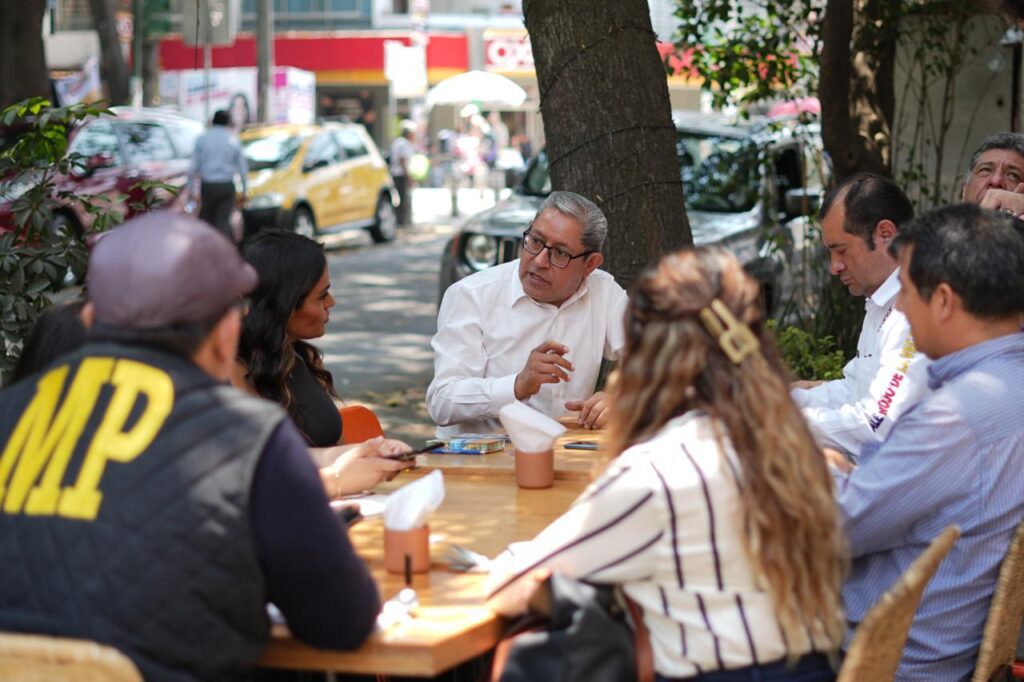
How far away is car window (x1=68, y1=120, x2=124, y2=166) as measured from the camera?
15.4m

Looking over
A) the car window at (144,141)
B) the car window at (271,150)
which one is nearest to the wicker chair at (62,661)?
the car window at (144,141)

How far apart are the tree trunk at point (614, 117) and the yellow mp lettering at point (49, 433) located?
367cm

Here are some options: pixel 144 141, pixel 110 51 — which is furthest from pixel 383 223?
pixel 110 51

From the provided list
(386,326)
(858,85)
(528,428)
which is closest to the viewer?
(528,428)

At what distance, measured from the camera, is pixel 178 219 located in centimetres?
255

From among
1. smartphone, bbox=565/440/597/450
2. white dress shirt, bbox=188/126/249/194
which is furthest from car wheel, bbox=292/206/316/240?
smartphone, bbox=565/440/597/450

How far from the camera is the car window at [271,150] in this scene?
17984mm

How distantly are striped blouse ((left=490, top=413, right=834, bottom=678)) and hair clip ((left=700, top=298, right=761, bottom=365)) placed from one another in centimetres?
14

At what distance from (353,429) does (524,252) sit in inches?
36.0

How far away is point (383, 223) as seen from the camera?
2083 centimetres

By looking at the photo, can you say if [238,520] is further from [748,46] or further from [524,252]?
[748,46]

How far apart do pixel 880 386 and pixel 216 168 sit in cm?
1245

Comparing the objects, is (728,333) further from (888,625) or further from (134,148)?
(134,148)

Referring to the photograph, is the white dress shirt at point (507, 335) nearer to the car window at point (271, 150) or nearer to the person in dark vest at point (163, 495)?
the person in dark vest at point (163, 495)
